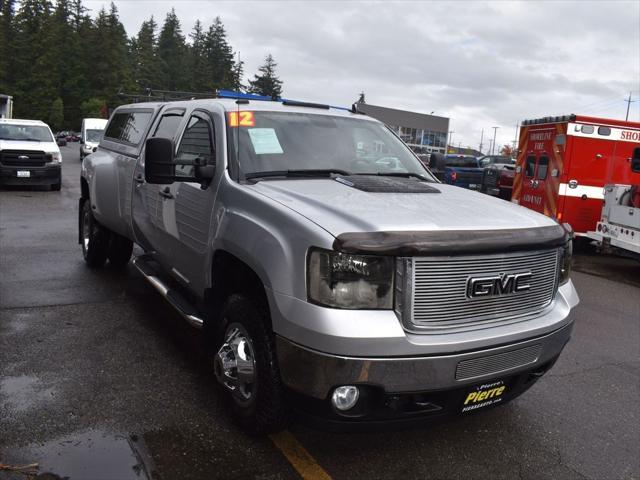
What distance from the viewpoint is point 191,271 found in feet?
13.0

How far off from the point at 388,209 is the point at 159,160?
1489 mm

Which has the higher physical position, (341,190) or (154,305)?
(341,190)

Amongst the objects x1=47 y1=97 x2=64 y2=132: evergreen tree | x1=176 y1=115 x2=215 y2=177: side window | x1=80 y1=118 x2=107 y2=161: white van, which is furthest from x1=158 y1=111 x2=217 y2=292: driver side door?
x1=47 y1=97 x2=64 y2=132: evergreen tree

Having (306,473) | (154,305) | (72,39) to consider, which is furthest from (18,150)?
(72,39)

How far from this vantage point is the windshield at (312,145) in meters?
3.72

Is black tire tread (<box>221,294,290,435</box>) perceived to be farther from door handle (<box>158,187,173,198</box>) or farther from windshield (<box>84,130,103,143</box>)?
windshield (<box>84,130,103,143</box>)

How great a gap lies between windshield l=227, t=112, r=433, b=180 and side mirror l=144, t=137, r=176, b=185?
41 centimetres

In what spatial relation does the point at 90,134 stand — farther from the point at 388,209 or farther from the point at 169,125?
→ the point at 388,209

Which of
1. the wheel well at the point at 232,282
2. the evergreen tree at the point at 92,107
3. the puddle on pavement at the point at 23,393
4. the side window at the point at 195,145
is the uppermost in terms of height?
the evergreen tree at the point at 92,107

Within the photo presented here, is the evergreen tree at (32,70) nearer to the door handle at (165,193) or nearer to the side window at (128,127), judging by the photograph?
the side window at (128,127)

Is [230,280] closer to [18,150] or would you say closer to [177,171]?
[177,171]

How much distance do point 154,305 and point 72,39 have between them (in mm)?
100746

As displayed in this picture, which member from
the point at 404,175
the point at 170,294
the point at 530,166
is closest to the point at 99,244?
the point at 170,294

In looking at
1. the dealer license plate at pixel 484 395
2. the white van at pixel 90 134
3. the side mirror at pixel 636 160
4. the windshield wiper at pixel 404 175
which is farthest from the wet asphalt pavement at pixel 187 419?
the white van at pixel 90 134
